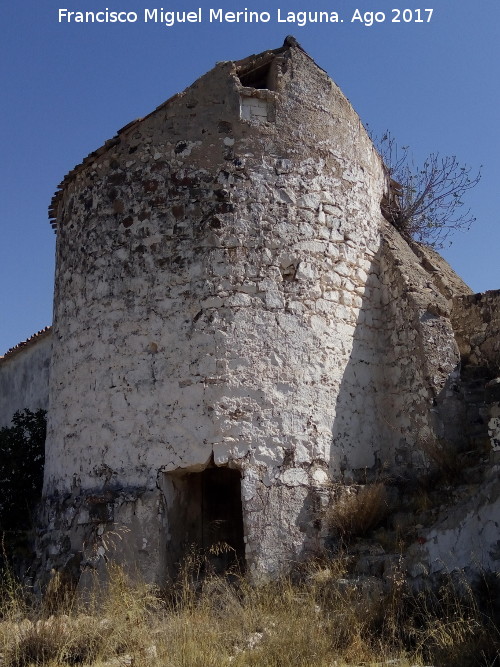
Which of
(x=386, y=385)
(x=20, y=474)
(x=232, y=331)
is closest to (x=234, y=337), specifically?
(x=232, y=331)

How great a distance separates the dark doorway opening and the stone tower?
0.09 feet

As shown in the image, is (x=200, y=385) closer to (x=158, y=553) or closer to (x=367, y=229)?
(x=158, y=553)

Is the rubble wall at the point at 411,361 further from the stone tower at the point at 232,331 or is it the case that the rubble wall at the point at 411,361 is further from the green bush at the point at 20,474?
the green bush at the point at 20,474

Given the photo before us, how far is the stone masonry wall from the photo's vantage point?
23.7 ft

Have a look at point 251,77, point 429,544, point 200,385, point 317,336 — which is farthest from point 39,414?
point 429,544

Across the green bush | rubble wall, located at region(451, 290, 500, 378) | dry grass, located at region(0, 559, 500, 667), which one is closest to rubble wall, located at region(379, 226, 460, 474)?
rubble wall, located at region(451, 290, 500, 378)

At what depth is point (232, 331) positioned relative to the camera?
7.41 metres

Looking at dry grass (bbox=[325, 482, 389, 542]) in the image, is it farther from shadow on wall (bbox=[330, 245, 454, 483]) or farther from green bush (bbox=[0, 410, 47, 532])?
green bush (bbox=[0, 410, 47, 532])

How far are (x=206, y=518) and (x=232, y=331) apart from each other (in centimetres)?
212

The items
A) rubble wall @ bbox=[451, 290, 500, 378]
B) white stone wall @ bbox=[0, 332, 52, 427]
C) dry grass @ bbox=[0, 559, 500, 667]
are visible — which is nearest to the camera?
dry grass @ bbox=[0, 559, 500, 667]

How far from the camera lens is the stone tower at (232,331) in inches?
284

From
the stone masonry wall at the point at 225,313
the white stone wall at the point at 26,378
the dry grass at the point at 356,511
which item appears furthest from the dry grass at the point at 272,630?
the white stone wall at the point at 26,378

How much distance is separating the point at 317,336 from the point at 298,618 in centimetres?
296

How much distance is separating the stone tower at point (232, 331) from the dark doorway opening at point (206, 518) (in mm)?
27
